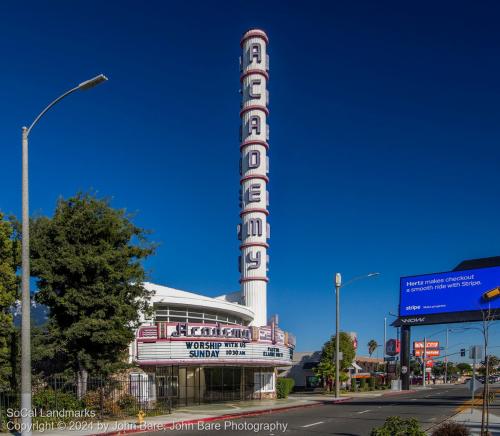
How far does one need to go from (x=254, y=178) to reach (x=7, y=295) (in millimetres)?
35436

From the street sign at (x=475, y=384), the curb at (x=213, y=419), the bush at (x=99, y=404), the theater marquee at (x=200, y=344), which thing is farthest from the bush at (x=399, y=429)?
the theater marquee at (x=200, y=344)

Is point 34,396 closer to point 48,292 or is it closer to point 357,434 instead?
point 48,292

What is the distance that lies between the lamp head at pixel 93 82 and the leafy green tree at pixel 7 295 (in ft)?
28.6

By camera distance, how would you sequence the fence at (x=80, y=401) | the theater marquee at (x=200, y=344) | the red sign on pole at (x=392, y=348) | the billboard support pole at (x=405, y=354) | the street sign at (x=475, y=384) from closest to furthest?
the street sign at (x=475, y=384)
the fence at (x=80, y=401)
the theater marquee at (x=200, y=344)
the billboard support pole at (x=405, y=354)
the red sign on pole at (x=392, y=348)

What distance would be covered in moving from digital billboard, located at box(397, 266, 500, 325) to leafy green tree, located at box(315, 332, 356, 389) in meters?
14.0

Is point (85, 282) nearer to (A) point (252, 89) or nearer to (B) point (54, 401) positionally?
(B) point (54, 401)

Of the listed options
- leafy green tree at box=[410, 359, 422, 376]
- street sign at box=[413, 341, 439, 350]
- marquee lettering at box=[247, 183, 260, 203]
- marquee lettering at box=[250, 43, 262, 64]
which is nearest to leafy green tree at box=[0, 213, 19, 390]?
marquee lettering at box=[247, 183, 260, 203]

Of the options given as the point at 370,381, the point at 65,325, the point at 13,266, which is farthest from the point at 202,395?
the point at 370,381

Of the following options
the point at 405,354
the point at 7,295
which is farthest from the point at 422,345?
the point at 7,295

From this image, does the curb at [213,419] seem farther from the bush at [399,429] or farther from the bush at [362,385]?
the bush at [362,385]

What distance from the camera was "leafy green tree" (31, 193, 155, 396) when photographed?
26.6 metres

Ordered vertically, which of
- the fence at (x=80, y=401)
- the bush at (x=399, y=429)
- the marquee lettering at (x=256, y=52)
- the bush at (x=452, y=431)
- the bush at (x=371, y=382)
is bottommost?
the bush at (x=371, y=382)

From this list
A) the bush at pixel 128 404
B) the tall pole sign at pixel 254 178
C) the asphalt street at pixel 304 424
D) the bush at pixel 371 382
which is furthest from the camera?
the bush at pixel 371 382

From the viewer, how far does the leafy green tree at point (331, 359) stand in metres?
65.4
